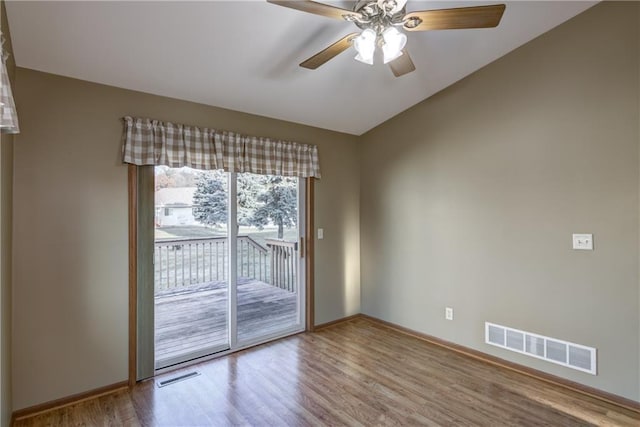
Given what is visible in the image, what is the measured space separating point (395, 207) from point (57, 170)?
3189 mm

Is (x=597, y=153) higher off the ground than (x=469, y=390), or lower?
higher

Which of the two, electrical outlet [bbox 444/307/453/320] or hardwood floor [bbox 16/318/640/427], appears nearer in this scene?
hardwood floor [bbox 16/318/640/427]

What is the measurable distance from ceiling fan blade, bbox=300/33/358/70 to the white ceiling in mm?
329

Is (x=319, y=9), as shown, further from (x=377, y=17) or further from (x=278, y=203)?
(x=278, y=203)

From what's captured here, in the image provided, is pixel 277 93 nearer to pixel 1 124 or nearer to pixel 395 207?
pixel 395 207

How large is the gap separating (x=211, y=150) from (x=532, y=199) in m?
2.88

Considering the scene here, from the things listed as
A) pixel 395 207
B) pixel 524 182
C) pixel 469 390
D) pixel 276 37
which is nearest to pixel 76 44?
pixel 276 37

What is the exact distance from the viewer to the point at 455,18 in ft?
5.89

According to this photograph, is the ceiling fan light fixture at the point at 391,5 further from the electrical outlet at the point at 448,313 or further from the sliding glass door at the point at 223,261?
the electrical outlet at the point at 448,313

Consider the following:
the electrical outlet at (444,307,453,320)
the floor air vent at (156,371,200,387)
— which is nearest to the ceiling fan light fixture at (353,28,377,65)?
the electrical outlet at (444,307,453,320)

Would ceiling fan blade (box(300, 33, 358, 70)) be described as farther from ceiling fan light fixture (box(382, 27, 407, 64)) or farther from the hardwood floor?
the hardwood floor

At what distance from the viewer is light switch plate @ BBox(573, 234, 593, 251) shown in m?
2.56

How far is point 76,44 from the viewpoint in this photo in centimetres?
219

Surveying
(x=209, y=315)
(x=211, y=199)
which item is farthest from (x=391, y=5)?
(x=209, y=315)
